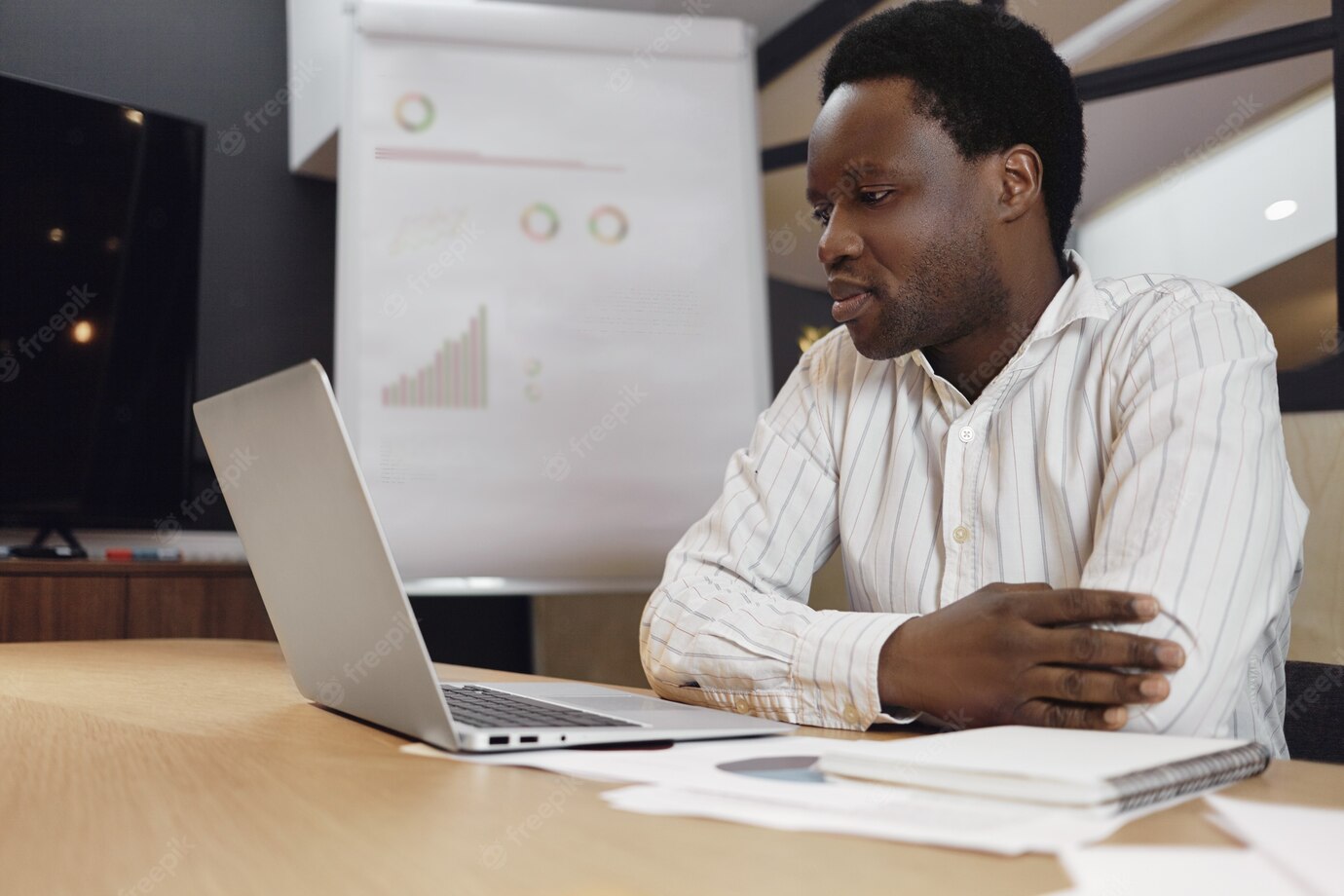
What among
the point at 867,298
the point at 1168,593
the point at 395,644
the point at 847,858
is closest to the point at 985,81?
the point at 867,298

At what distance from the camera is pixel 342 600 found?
0.79 meters

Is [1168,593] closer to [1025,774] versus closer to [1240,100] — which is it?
[1025,774]

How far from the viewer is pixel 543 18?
8.59 ft

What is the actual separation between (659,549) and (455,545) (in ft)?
1.45

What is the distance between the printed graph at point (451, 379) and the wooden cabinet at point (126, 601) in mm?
587

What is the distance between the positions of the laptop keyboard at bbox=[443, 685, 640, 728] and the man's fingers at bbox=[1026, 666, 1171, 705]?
11.4 inches

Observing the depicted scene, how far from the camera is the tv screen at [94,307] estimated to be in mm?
2596

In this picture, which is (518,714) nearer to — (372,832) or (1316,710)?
(372,832)

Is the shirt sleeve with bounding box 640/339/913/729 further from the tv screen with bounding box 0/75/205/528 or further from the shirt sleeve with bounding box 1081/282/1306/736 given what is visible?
the tv screen with bounding box 0/75/205/528

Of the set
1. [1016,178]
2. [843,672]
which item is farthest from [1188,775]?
[1016,178]

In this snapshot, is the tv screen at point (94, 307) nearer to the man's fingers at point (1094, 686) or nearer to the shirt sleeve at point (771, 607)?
the shirt sleeve at point (771, 607)

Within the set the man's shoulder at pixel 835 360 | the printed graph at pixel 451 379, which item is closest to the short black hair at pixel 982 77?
the man's shoulder at pixel 835 360

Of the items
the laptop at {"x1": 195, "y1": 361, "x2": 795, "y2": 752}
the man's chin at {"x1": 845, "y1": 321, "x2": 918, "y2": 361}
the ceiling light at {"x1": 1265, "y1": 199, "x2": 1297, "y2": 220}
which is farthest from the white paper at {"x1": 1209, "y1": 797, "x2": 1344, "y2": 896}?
the ceiling light at {"x1": 1265, "y1": 199, "x2": 1297, "y2": 220}

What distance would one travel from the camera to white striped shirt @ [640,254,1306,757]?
0.92 metres
